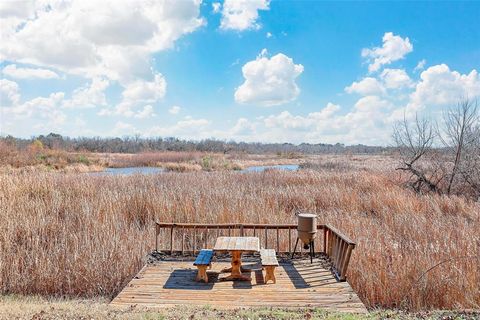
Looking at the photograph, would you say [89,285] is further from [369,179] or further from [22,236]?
[369,179]

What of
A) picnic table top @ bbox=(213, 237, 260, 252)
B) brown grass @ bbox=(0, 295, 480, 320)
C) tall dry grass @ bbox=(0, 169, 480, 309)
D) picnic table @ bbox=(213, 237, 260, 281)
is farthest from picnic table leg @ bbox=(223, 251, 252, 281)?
tall dry grass @ bbox=(0, 169, 480, 309)

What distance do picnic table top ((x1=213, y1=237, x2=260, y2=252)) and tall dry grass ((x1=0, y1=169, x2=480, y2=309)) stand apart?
190 cm

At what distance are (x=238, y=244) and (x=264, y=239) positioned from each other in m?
2.53

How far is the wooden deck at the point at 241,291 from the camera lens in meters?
4.39

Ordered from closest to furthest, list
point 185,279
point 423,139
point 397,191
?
point 185,279
point 397,191
point 423,139

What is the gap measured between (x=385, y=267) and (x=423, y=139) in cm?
1015

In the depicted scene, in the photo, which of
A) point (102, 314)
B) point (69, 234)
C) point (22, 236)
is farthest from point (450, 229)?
point (22, 236)

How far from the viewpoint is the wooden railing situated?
529cm

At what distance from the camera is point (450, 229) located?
7.85 meters

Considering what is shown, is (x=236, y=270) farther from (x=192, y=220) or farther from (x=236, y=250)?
(x=192, y=220)

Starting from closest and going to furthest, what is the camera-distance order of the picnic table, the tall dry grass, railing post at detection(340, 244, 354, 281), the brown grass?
the brown grass, railing post at detection(340, 244, 354, 281), the picnic table, the tall dry grass

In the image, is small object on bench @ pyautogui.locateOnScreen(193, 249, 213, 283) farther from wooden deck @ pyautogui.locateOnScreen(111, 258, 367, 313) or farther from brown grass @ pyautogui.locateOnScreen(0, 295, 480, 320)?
brown grass @ pyautogui.locateOnScreen(0, 295, 480, 320)

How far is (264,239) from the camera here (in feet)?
25.4

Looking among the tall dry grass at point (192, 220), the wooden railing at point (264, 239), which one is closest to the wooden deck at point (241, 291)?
the wooden railing at point (264, 239)
